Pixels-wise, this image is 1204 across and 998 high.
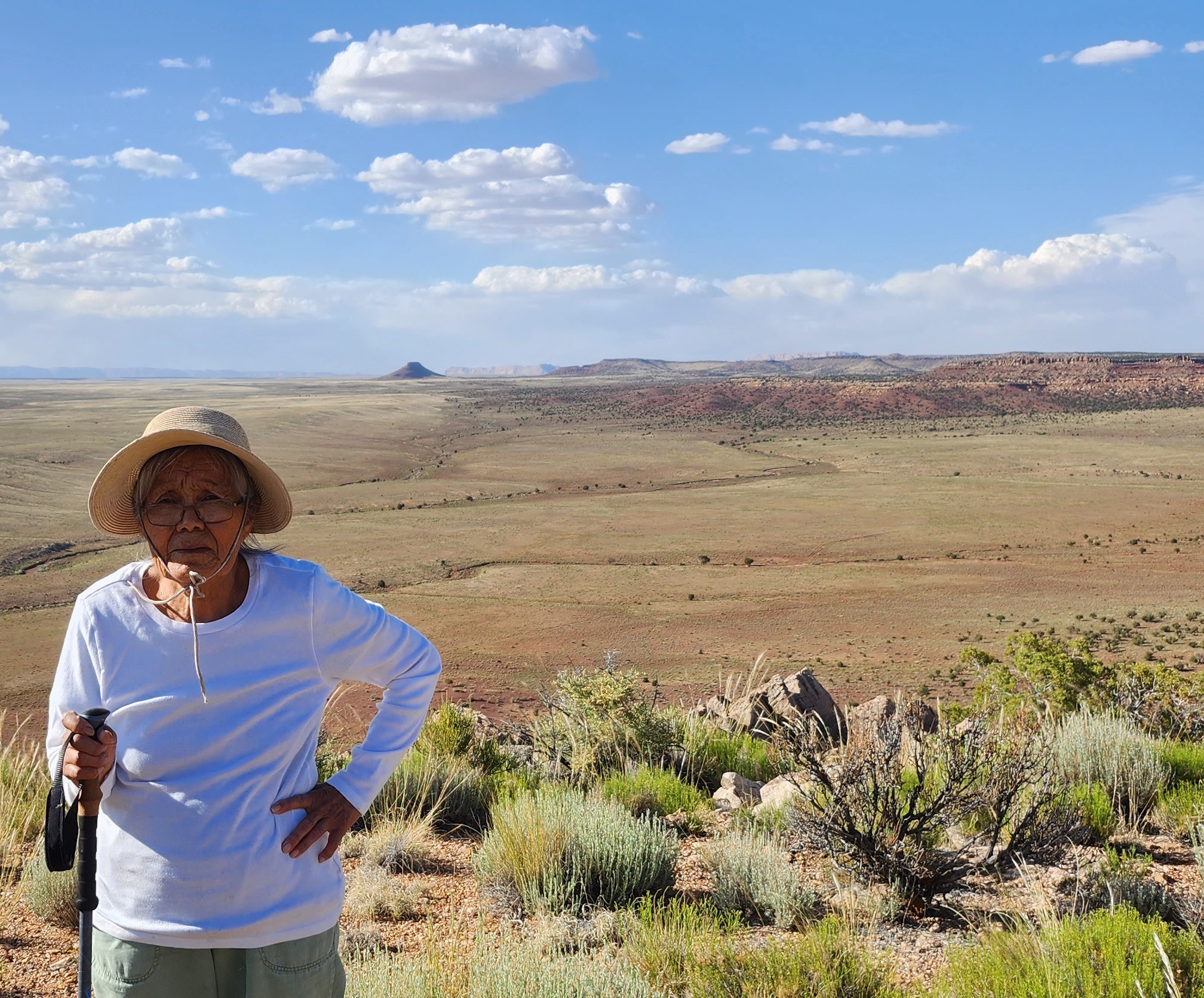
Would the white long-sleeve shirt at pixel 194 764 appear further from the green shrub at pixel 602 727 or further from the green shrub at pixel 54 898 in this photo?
the green shrub at pixel 602 727

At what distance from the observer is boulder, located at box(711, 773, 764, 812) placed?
247 inches

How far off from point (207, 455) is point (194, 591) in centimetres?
37

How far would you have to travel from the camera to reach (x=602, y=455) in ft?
215

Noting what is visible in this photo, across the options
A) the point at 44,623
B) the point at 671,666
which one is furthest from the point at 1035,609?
the point at 44,623

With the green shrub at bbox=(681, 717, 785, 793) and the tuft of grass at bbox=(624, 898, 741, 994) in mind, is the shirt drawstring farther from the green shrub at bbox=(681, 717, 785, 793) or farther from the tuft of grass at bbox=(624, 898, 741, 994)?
the green shrub at bbox=(681, 717, 785, 793)

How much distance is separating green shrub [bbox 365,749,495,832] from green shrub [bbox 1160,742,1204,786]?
4382mm

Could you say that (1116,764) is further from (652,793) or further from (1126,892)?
(652,793)

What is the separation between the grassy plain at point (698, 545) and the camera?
22938mm

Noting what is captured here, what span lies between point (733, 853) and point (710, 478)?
50.3m

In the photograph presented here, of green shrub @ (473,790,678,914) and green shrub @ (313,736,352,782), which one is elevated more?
green shrub @ (473,790,678,914)

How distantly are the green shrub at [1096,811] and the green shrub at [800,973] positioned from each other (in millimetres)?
2221

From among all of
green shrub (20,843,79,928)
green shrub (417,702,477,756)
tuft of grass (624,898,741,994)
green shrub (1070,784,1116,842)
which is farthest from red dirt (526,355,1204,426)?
green shrub (20,843,79,928)

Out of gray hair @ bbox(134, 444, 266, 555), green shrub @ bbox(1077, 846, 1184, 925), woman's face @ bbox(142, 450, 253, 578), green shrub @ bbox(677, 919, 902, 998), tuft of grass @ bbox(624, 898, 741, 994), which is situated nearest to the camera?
woman's face @ bbox(142, 450, 253, 578)

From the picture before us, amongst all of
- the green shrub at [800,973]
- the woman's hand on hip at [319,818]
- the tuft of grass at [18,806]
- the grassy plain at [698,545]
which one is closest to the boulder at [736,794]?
the green shrub at [800,973]
